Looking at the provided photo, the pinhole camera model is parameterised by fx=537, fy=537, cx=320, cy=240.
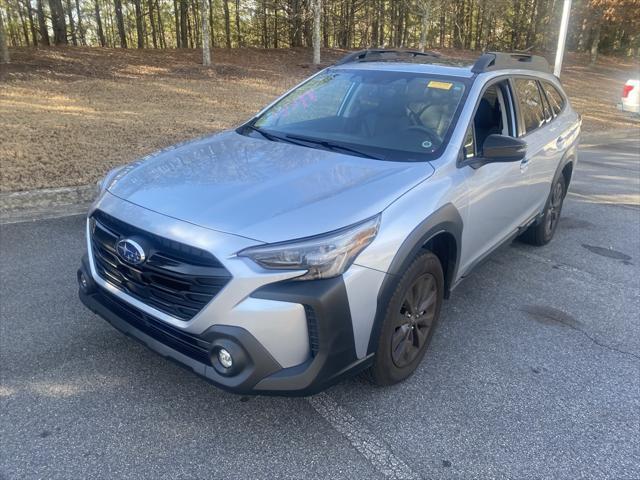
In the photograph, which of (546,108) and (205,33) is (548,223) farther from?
(205,33)

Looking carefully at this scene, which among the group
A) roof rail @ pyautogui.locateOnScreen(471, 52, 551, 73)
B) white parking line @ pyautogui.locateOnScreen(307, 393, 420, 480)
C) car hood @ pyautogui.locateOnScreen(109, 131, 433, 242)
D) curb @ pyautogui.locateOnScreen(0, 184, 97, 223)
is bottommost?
white parking line @ pyautogui.locateOnScreen(307, 393, 420, 480)

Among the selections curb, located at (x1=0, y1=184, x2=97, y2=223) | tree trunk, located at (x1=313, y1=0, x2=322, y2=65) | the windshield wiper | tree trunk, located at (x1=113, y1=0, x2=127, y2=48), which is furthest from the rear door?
tree trunk, located at (x1=113, y1=0, x2=127, y2=48)

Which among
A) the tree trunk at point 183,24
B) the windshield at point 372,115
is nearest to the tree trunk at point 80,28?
the tree trunk at point 183,24

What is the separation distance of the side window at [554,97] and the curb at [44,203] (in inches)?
185

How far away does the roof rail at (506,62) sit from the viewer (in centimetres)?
385

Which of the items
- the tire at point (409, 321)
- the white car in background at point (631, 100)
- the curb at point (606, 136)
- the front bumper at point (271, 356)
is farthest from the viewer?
the white car in background at point (631, 100)

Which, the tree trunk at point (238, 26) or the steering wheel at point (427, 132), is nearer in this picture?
the steering wheel at point (427, 132)

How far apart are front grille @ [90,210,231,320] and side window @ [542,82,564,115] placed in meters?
4.06

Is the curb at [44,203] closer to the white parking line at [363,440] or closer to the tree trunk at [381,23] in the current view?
the white parking line at [363,440]

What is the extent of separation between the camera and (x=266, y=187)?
9.06ft

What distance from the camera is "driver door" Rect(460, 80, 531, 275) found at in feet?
11.3

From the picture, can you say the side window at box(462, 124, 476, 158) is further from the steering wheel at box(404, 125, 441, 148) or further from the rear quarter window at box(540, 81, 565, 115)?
the rear quarter window at box(540, 81, 565, 115)

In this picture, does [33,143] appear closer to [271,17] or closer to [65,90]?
[65,90]

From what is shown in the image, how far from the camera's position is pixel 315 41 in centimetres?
1822
